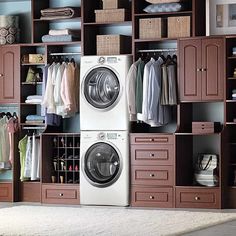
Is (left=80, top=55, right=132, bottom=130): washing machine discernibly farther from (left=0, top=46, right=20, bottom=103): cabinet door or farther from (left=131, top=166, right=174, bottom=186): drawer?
(left=0, top=46, right=20, bottom=103): cabinet door

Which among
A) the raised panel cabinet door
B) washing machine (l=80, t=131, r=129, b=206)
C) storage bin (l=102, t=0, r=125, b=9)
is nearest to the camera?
the raised panel cabinet door

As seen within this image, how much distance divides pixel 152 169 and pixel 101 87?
1237mm

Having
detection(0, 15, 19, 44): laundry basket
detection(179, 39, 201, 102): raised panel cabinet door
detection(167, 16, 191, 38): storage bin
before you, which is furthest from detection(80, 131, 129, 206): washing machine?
detection(0, 15, 19, 44): laundry basket

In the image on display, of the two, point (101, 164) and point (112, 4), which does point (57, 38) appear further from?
point (101, 164)

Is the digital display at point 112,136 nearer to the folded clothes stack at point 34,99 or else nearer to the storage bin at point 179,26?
the folded clothes stack at point 34,99

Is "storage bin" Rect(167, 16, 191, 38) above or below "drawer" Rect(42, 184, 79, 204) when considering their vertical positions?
above

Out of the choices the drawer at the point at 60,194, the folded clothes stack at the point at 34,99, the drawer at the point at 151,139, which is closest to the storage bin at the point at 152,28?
the drawer at the point at 151,139

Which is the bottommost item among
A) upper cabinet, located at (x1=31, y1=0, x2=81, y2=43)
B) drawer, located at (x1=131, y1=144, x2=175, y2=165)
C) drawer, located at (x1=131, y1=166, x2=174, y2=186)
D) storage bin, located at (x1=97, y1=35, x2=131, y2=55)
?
drawer, located at (x1=131, y1=166, x2=174, y2=186)

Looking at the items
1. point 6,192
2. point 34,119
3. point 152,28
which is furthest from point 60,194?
point 152,28

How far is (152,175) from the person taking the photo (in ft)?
31.1

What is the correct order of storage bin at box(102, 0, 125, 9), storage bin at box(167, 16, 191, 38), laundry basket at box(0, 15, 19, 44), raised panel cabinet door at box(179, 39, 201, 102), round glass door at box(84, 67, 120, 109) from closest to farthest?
raised panel cabinet door at box(179, 39, 201, 102) < storage bin at box(167, 16, 191, 38) < round glass door at box(84, 67, 120, 109) < storage bin at box(102, 0, 125, 9) < laundry basket at box(0, 15, 19, 44)

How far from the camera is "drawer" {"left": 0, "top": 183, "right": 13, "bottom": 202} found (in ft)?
33.4

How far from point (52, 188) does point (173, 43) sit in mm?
2452

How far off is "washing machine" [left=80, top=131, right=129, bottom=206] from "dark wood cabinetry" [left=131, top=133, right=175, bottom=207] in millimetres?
112
